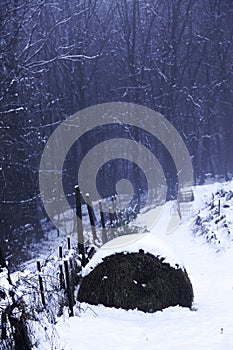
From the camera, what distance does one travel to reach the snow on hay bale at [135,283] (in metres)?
6.09

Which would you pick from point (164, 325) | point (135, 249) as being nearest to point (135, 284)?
point (135, 249)

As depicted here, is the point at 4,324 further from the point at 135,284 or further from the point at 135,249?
the point at 135,249

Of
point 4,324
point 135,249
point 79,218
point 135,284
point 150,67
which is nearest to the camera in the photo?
point 4,324

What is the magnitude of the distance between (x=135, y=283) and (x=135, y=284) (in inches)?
0.5

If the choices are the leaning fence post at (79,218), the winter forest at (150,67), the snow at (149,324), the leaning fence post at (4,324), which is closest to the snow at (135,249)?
the snow at (149,324)

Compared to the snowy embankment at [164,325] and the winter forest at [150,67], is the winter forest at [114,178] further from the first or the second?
the winter forest at [150,67]

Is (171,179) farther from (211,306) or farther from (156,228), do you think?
(211,306)

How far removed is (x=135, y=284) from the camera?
241 inches

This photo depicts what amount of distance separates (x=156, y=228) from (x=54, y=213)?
837 centimetres

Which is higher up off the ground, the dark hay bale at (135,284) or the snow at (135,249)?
the snow at (135,249)

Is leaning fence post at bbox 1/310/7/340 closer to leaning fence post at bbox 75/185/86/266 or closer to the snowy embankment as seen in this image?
the snowy embankment

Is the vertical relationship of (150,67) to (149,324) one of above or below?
above

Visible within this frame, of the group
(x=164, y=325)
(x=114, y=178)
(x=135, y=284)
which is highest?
(x=135, y=284)

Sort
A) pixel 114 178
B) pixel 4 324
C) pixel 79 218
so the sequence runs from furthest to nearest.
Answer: pixel 114 178
pixel 79 218
pixel 4 324
